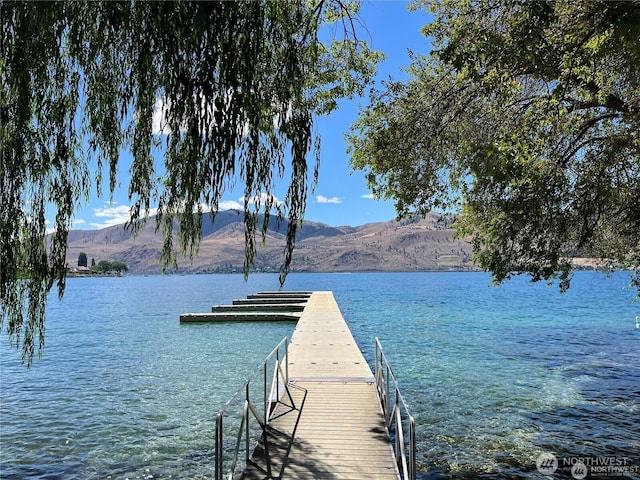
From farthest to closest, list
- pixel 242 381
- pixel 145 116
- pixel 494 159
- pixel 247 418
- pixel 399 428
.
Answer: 1. pixel 242 381
2. pixel 494 159
3. pixel 247 418
4. pixel 399 428
5. pixel 145 116

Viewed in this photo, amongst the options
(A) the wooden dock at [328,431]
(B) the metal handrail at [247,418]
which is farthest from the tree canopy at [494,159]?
(B) the metal handrail at [247,418]

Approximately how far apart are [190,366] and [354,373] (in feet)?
27.0

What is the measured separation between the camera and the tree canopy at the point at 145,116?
12.0ft

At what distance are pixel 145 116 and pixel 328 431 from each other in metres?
5.96

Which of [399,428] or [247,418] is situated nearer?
[399,428]

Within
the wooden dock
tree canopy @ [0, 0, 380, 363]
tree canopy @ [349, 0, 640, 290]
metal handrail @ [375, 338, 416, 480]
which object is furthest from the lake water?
tree canopy @ [0, 0, 380, 363]

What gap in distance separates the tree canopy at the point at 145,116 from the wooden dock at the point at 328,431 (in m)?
3.60

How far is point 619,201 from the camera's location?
1029 centimetres

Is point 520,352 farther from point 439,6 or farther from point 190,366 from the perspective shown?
point 439,6

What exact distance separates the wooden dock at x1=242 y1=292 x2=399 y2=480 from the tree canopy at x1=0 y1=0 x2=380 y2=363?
11.8ft

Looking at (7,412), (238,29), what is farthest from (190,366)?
(238,29)

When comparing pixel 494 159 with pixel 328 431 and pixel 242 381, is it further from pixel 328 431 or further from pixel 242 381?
pixel 242 381

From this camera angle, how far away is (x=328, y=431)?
7.73m

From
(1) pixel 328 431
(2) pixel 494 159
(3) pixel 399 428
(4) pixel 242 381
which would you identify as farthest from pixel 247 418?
(4) pixel 242 381
